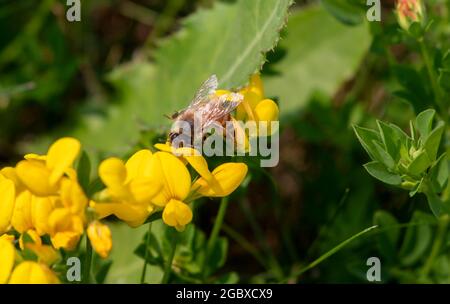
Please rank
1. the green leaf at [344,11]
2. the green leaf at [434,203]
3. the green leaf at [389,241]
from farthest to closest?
the green leaf at [344,11] → the green leaf at [389,241] → the green leaf at [434,203]

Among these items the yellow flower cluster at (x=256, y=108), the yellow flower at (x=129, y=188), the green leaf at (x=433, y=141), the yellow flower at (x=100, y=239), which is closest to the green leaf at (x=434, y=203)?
the green leaf at (x=433, y=141)

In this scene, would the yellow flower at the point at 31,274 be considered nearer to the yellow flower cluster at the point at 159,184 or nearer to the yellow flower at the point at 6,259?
the yellow flower at the point at 6,259

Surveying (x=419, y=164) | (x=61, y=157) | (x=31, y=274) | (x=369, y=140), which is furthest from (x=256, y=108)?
(x=31, y=274)

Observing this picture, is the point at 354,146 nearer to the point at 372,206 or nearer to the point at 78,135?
the point at 372,206

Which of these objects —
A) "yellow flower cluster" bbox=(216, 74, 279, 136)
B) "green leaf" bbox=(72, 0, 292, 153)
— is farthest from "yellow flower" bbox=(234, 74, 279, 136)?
"green leaf" bbox=(72, 0, 292, 153)

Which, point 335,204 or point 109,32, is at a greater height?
point 109,32
